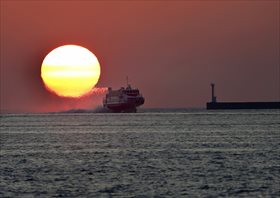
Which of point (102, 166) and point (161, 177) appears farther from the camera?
point (102, 166)

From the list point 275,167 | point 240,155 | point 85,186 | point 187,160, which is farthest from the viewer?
point 240,155

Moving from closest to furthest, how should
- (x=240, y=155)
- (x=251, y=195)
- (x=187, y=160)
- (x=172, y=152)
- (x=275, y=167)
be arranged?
(x=251, y=195) < (x=275, y=167) < (x=187, y=160) < (x=240, y=155) < (x=172, y=152)

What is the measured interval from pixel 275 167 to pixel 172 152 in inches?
719

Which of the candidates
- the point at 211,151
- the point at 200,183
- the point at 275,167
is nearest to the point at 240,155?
the point at 211,151

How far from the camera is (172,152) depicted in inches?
2953

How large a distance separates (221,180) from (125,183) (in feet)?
20.1

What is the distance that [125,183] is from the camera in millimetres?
48500

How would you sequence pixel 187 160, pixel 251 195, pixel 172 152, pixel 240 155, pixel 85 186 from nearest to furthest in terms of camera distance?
pixel 251 195 → pixel 85 186 → pixel 187 160 → pixel 240 155 → pixel 172 152

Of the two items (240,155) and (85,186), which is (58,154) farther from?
(85,186)

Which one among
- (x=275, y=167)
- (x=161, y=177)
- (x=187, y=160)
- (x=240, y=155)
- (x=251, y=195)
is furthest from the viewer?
(x=240, y=155)

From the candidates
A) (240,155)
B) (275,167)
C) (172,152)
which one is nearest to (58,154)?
(172,152)

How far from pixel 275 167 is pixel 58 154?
23.1 m

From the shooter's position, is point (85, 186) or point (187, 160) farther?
point (187, 160)

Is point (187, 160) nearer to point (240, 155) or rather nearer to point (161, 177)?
point (240, 155)
